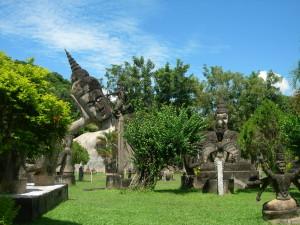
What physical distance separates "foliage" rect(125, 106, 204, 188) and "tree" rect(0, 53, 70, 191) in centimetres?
1194

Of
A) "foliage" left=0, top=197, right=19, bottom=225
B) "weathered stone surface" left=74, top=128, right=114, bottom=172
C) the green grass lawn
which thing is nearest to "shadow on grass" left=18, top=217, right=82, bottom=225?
the green grass lawn

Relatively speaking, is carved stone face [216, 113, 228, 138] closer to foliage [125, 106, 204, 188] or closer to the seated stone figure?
the seated stone figure

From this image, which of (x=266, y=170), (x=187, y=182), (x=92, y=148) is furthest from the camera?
(x=92, y=148)

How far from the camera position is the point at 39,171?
1934 centimetres

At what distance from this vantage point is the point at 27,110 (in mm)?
9656

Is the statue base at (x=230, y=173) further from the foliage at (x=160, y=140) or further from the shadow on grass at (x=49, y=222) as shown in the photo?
the shadow on grass at (x=49, y=222)

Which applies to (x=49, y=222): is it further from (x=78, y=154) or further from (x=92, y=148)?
(x=92, y=148)

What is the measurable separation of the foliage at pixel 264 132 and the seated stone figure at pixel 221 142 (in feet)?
3.79

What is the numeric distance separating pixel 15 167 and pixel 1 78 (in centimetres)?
392

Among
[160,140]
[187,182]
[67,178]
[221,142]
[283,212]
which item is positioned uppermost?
[221,142]

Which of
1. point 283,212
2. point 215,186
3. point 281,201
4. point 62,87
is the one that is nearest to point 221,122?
point 215,186

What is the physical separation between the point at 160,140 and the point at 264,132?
7557 mm

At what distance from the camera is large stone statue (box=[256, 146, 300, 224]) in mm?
10594

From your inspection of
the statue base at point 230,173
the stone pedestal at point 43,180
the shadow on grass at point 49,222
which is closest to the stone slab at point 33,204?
the shadow on grass at point 49,222
